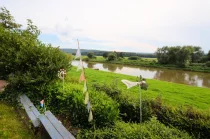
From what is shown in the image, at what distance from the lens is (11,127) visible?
5.37 m

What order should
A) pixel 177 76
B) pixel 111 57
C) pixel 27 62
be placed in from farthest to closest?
1. pixel 111 57
2. pixel 177 76
3. pixel 27 62

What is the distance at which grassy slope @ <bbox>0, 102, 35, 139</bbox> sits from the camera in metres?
4.91

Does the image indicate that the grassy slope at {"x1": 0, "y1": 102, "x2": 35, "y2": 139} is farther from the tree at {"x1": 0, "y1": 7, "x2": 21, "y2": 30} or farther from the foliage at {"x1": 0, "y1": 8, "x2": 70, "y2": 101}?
the tree at {"x1": 0, "y1": 7, "x2": 21, "y2": 30}

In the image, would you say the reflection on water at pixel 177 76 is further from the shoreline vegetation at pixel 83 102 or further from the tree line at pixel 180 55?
the shoreline vegetation at pixel 83 102

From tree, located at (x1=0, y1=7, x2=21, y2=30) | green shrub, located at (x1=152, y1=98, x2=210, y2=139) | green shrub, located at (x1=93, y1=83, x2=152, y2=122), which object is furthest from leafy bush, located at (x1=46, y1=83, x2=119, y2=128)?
tree, located at (x1=0, y1=7, x2=21, y2=30)

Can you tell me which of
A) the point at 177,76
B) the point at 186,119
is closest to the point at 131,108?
the point at 186,119

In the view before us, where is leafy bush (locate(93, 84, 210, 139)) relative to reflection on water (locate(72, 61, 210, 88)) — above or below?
above

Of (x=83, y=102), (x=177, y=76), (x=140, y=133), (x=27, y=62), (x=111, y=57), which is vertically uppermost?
(x=27, y=62)

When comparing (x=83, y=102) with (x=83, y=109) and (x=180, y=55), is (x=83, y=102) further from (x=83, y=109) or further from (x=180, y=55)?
(x=180, y=55)

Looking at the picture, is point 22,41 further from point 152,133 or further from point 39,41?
point 152,133

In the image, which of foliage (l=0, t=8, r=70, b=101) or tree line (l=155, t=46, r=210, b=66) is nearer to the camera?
foliage (l=0, t=8, r=70, b=101)

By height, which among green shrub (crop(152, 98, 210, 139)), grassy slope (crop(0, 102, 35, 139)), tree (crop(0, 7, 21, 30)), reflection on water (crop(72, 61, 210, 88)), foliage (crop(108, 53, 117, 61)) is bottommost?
reflection on water (crop(72, 61, 210, 88))

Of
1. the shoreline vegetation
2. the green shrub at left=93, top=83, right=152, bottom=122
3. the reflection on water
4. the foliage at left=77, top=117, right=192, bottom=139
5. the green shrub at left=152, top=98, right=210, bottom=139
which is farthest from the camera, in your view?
the reflection on water

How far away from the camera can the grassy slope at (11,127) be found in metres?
4.91
